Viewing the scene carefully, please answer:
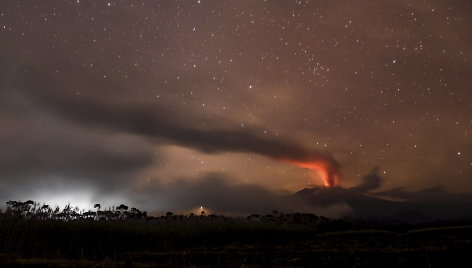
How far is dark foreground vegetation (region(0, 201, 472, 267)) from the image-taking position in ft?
29.3

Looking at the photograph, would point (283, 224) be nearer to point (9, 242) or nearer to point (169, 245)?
point (169, 245)

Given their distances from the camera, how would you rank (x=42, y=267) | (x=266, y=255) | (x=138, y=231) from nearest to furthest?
1. (x=42, y=267)
2. (x=266, y=255)
3. (x=138, y=231)

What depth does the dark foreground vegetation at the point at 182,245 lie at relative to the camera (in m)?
8.93

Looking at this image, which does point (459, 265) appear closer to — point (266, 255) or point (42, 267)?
point (266, 255)

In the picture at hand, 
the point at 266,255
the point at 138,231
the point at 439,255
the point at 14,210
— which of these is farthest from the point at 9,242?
the point at 439,255

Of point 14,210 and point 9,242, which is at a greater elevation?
point 14,210

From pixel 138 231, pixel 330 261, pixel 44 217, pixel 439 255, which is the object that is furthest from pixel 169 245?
pixel 439 255

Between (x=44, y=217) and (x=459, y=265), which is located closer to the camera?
(x=459, y=265)

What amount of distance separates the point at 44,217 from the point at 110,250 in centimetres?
264

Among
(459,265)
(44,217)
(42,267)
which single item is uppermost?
(44,217)

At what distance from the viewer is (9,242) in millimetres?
12273

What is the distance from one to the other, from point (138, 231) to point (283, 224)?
481 inches

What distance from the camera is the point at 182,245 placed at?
1686cm

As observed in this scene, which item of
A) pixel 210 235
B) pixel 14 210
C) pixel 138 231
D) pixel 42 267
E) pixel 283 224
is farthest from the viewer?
pixel 283 224
